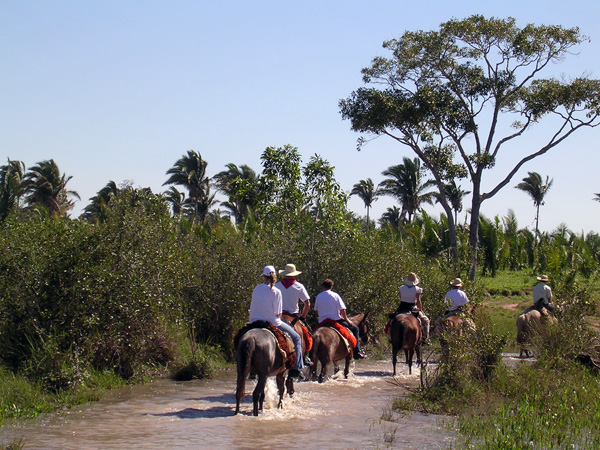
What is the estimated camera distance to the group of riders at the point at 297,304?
1191 centimetres

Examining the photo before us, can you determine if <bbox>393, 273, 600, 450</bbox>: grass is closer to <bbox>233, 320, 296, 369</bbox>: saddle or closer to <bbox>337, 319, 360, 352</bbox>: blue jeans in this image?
<bbox>233, 320, 296, 369</bbox>: saddle

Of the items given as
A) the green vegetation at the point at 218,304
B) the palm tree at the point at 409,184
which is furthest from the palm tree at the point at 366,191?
the green vegetation at the point at 218,304

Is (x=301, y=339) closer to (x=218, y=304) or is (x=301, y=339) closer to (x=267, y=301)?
(x=267, y=301)

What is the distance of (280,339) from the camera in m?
12.0

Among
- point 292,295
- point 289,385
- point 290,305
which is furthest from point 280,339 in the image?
point 292,295

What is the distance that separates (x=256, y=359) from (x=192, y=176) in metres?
58.5

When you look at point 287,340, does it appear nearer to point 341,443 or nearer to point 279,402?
point 279,402

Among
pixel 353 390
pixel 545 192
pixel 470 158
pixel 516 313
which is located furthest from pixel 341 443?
pixel 545 192

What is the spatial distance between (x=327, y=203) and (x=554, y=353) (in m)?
8.03

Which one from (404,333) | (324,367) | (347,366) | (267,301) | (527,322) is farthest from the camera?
(527,322)

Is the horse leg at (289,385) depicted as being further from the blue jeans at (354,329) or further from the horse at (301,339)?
the blue jeans at (354,329)

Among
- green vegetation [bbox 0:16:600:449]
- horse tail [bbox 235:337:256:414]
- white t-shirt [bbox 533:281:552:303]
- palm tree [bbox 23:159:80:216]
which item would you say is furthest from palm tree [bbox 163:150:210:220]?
horse tail [bbox 235:337:256:414]

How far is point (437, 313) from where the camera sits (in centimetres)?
2306

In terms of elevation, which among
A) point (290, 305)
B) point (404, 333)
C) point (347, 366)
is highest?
point (290, 305)
